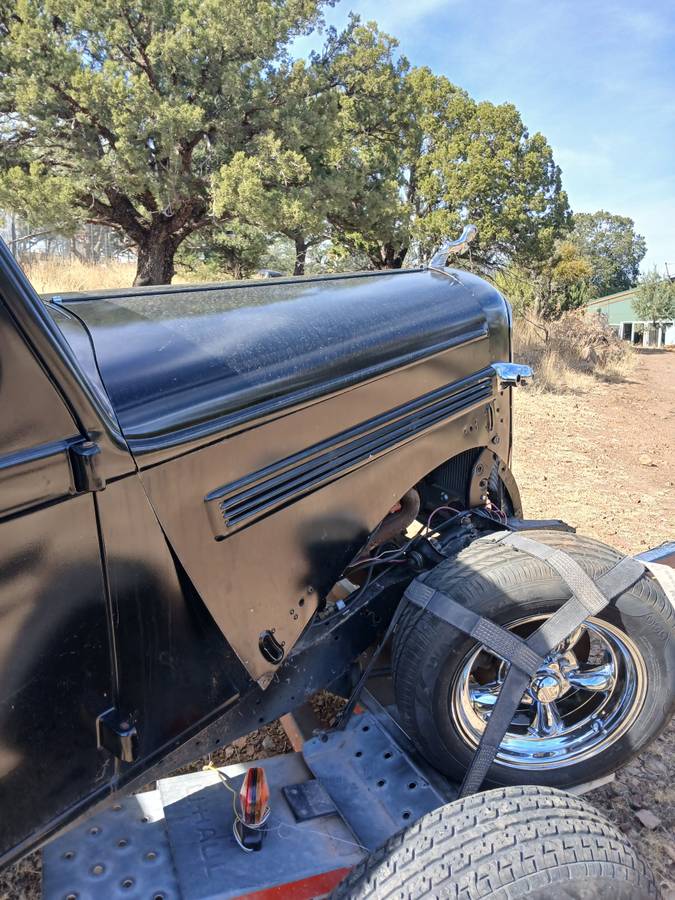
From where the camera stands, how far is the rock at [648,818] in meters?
2.48

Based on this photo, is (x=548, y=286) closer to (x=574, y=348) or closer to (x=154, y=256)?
(x=574, y=348)

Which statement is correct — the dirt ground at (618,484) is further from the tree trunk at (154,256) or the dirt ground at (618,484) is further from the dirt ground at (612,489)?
the tree trunk at (154,256)

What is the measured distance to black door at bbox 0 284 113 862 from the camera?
1099mm

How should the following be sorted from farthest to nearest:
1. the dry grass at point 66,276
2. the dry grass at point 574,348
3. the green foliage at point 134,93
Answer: the dry grass at point 574,348
the green foliage at point 134,93
the dry grass at point 66,276

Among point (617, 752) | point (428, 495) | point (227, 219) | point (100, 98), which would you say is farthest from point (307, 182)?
point (617, 752)

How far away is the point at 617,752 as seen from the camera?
2158 millimetres

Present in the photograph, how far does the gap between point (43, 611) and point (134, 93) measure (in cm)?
1465

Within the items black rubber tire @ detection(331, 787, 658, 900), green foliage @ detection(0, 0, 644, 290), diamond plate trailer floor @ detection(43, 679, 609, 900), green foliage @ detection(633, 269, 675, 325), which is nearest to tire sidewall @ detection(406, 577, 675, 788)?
diamond plate trailer floor @ detection(43, 679, 609, 900)

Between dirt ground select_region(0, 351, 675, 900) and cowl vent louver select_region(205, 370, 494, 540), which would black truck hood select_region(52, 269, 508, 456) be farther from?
dirt ground select_region(0, 351, 675, 900)

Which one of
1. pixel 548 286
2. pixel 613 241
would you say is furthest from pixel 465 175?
pixel 613 241

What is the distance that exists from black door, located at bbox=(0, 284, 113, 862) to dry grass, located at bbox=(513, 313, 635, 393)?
15.0 m

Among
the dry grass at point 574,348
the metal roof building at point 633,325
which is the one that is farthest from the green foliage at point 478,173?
the metal roof building at point 633,325

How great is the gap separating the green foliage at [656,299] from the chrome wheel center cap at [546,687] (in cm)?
5674

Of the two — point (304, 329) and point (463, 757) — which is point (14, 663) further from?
point (463, 757)
